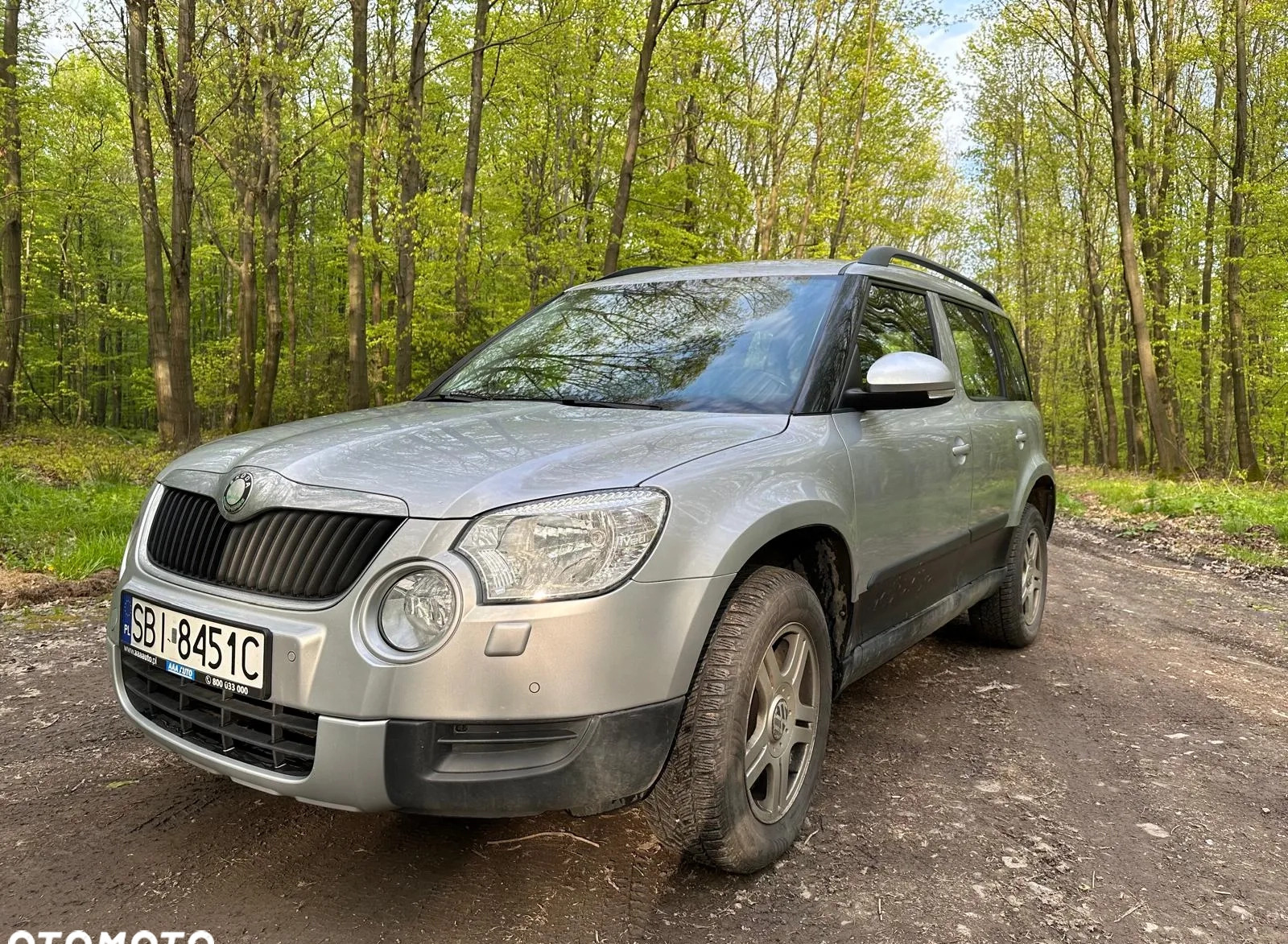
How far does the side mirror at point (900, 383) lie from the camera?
2.61m

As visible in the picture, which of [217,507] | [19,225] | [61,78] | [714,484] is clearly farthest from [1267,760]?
[61,78]

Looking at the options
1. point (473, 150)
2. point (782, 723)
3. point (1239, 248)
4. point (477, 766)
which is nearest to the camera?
point (477, 766)

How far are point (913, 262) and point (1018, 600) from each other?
1818 millimetres

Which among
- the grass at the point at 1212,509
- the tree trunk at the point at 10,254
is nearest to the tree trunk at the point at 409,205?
the tree trunk at the point at 10,254

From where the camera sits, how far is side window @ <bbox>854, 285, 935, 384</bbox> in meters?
2.94

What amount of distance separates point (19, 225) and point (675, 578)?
21073 millimetres

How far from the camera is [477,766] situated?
5.85 feet

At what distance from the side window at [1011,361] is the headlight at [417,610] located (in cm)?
357

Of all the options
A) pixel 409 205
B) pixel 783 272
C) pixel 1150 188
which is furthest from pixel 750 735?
pixel 1150 188

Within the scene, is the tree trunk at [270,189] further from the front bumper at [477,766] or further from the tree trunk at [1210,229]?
the tree trunk at [1210,229]

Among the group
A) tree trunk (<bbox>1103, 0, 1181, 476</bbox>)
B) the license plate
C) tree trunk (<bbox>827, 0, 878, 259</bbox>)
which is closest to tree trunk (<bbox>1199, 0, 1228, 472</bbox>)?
tree trunk (<bbox>1103, 0, 1181, 476</bbox>)

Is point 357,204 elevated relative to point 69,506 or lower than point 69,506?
elevated

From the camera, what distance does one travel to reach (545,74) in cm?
1669

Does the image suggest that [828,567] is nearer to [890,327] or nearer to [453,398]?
[890,327]
